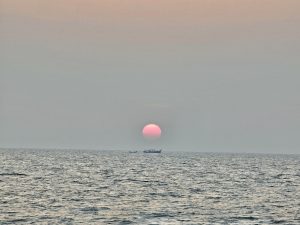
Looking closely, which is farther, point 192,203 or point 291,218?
point 192,203

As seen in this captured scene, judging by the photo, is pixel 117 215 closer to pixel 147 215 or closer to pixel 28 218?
pixel 147 215

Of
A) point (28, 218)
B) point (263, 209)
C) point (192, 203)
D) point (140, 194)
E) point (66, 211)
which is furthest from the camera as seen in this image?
point (140, 194)

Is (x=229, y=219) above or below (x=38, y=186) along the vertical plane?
below

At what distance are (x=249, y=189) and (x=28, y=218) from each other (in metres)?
49.9

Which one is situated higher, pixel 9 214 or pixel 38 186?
pixel 38 186

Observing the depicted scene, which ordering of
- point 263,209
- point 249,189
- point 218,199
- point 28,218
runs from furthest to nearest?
1. point 249,189
2. point 218,199
3. point 263,209
4. point 28,218

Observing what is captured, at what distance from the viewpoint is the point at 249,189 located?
338 feet

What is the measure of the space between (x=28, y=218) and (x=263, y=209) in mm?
26143

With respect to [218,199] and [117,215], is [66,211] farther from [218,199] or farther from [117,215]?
[218,199]

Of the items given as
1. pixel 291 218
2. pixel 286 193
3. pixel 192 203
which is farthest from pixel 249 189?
pixel 291 218

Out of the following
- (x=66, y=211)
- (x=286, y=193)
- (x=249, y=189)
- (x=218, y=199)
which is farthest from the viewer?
(x=249, y=189)

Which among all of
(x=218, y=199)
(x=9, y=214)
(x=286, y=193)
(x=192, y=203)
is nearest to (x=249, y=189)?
(x=286, y=193)

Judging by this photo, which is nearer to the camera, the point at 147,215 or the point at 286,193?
the point at 147,215

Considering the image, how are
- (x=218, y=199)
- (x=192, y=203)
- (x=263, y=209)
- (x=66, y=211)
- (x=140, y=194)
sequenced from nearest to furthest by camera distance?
(x=66, y=211)
(x=263, y=209)
(x=192, y=203)
(x=218, y=199)
(x=140, y=194)
